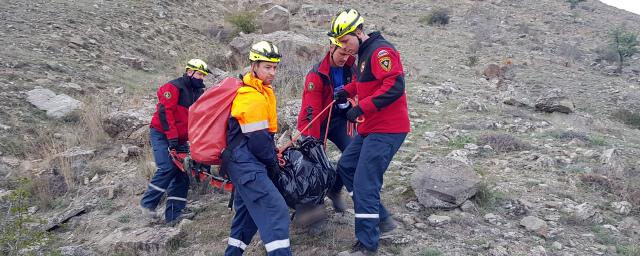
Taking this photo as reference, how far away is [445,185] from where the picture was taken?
486 cm

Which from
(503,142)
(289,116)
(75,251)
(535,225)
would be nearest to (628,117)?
(503,142)

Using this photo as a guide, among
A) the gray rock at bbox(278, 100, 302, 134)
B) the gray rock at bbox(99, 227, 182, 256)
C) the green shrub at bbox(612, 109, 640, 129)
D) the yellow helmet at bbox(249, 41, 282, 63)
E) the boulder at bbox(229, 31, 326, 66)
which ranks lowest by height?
the green shrub at bbox(612, 109, 640, 129)

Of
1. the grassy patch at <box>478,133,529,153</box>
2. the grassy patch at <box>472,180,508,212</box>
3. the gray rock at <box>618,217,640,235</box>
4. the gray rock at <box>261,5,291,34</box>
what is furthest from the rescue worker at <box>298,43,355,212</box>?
the gray rock at <box>261,5,291,34</box>

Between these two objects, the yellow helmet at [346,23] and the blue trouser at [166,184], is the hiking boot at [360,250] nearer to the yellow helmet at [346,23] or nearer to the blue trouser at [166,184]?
the yellow helmet at [346,23]

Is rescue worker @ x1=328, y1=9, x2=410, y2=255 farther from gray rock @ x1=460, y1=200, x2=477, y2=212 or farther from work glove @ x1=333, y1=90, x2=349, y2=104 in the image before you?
gray rock @ x1=460, y1=200, x2=477, y2=212

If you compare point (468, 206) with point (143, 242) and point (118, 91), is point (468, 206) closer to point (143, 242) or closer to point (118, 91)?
point (143, 242)

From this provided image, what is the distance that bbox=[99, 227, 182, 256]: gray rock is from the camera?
4.29m

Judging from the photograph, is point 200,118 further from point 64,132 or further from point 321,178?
point 64,132

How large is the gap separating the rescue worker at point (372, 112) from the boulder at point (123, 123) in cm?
476

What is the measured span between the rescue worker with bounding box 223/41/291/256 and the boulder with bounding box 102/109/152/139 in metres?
4.73

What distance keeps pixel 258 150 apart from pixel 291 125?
3.82 meters

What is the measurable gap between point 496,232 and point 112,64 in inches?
408

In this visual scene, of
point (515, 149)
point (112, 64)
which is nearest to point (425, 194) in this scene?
point (515, 149)

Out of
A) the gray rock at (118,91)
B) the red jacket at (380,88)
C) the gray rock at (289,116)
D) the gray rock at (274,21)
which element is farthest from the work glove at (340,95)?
the gray rock at (274,21)
